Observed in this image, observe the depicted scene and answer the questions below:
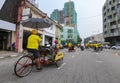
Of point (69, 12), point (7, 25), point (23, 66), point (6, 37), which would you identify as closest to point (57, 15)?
point (69, 12)

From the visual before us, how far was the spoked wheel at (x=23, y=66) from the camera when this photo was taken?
Result: 761cm

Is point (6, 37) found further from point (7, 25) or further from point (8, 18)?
point (7, 25)

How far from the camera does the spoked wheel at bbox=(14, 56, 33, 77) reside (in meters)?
7.61

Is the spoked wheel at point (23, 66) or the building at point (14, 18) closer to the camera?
the spoked wheel at point (23, 66)

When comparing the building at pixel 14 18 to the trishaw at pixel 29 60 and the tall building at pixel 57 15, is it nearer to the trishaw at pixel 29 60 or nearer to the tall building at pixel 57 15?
the trishaw at pixel 29 60

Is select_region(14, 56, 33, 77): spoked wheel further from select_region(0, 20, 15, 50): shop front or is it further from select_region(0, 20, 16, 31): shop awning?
select_region(0, 20, 15, 50): shop front

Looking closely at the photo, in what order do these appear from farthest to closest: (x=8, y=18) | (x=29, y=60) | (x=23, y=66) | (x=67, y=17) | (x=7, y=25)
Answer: (x=67, y=17) < (x=8, y=18) < (x=7, y=25) < (x=29, y=60) < (x=23, y=66)

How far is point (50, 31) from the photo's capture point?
42.7 m

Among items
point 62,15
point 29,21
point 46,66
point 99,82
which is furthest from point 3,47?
point 62,15

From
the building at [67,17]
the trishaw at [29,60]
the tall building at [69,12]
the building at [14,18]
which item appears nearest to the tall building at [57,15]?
the building at [67,17]

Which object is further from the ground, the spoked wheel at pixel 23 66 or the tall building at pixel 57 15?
the tall building at pixel 57 15

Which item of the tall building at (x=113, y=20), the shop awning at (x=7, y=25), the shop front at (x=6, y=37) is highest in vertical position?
the tall building at (x=113, y=20)

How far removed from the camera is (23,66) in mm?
7875

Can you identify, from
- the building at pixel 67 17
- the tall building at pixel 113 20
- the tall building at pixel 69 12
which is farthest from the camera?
the building at pixel 67 17
